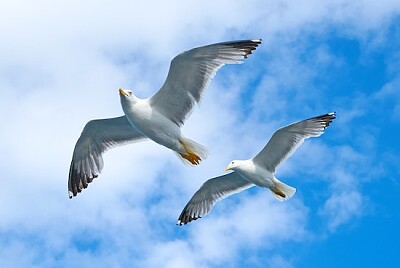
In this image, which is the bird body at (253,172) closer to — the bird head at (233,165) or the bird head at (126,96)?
the bird head at (233,165)

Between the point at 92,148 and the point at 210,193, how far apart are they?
134 inches

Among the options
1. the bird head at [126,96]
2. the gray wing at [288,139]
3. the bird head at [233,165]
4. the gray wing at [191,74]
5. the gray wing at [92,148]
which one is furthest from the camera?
the bird head at [233,165]

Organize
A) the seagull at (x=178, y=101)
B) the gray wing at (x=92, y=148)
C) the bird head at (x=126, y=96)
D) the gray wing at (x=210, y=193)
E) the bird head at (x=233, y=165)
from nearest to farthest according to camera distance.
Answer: the seagull at (x=178, y=101) < the bird head at (x=126, y=96) < the gray wing at (x=92, y=148) < the bird head at (x=233, y=165) < the gray wing at (x=210, y=193)

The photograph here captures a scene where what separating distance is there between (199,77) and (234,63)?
811 mm

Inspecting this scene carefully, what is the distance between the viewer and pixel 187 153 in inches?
647

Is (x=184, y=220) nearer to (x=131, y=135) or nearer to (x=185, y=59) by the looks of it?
(x=131, y=135)

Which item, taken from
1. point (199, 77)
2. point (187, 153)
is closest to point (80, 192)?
point (187, 153)

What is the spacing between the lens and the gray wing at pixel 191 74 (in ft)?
50.3

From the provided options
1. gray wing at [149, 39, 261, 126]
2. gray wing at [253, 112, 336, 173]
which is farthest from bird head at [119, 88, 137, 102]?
gray wing at [253, 112, 336, 173]

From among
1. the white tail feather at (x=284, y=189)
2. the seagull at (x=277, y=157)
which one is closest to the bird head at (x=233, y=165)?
the seagull at (x=277, y=157)

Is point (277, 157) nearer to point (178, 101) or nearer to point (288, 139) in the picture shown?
point (288, 139)

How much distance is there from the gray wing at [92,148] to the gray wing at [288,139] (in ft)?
8.87

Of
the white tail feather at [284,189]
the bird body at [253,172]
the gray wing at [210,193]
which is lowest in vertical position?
the white tail feather at [284,189]

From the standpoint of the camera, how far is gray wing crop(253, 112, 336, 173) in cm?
1805
